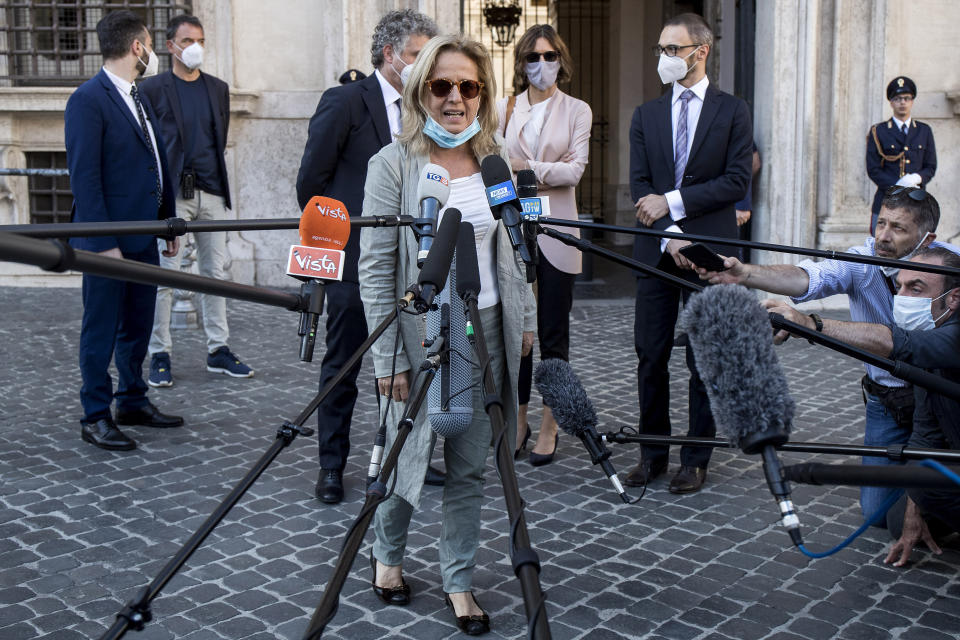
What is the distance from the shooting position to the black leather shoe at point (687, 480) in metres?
5.05

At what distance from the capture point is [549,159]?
18.6 feet

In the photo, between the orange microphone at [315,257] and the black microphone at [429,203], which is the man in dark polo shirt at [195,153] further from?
the orange microphone at [315,257]

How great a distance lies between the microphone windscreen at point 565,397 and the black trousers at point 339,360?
1.40 m

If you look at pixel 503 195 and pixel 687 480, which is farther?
pixel 687 480

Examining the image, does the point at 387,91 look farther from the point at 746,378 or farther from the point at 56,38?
the point at 56,38

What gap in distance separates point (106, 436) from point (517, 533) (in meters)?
4.34

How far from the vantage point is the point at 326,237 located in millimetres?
2582

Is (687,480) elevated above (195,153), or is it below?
below

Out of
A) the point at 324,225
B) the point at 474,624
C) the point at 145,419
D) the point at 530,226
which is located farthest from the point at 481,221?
the point at 145,419

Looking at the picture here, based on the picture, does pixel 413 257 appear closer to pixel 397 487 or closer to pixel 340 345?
pixel 397 487

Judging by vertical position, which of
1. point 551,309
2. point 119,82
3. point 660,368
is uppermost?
point 119,82

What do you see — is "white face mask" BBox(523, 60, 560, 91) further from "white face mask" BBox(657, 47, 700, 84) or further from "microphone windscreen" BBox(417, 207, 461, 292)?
"microphone windscreen" BBox(417, 207, 461, 292)

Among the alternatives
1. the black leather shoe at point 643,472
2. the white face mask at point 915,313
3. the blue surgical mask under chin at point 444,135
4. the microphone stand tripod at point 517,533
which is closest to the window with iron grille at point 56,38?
the black leather shoe at point 643,472

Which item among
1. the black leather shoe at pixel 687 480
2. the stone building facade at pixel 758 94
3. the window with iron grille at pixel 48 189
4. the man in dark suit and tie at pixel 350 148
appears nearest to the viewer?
the man in dark suit and tie at pixel 350 148
